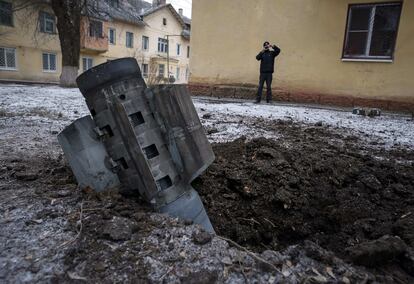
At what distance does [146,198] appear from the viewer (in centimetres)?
211

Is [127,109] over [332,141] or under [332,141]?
over

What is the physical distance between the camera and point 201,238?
5.31 ft

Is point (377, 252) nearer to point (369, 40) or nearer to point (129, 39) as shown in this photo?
point (369, 40)

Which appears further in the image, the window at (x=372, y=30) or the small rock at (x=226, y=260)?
the window at (x=372, y=30)

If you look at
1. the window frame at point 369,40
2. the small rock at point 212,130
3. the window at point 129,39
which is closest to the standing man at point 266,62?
the window frame at point 369,40

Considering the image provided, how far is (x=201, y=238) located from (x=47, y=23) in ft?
84.4

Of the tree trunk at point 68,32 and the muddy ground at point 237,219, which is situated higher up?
the tree trunk at point 68,32

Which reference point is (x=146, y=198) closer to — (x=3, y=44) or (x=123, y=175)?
(x=123, y=175)

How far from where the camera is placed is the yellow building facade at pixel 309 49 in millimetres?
8039

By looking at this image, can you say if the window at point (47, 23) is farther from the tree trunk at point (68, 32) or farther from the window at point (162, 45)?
the window at point (162, 45)

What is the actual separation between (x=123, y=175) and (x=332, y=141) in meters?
2.70

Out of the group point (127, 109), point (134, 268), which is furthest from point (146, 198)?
point (134, 268)

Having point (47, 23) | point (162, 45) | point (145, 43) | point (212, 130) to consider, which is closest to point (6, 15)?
point (47, 23)

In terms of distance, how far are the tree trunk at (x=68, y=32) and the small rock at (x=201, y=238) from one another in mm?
13159
